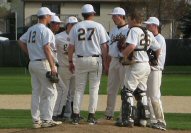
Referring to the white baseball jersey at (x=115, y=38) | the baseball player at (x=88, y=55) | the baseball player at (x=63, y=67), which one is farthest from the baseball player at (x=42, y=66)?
the white baseball jersey at (x=115, y=38)

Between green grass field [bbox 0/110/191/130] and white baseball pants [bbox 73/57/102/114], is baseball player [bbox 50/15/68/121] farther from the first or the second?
white baseball pants [bbox 73/57/102/114]

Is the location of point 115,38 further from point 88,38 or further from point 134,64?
point 134,64

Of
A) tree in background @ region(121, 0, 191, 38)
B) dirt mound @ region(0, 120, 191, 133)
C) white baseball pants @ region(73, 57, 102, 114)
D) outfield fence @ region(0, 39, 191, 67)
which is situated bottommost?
outfield fence @ region(0, 39, 191, 67)

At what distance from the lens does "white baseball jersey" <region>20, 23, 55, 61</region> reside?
11.6 metres

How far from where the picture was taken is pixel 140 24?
11734 mm

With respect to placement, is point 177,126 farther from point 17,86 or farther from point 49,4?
point 49,4

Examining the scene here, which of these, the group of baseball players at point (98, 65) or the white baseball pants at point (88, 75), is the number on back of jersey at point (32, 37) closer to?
the group of baseball players at point (98, 65)

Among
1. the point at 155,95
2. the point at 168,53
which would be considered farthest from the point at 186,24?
the point at 155,95

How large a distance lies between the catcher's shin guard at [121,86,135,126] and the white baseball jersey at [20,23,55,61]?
1679 millimetres

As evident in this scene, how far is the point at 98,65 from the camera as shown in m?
12.0

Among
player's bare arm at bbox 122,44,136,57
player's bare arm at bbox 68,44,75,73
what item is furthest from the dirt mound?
player's bare arm at bbox 68,44,75,73

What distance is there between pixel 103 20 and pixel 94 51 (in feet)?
183

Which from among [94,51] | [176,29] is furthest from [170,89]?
[176,29]

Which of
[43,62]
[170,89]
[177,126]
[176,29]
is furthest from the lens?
[176,29]
